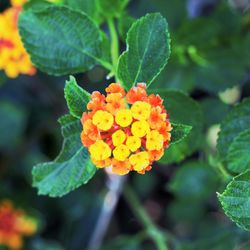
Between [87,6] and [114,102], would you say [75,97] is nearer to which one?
[114,102]

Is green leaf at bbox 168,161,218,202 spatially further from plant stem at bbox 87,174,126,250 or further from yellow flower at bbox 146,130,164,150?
yellow flower at bbox 146,130,164,150

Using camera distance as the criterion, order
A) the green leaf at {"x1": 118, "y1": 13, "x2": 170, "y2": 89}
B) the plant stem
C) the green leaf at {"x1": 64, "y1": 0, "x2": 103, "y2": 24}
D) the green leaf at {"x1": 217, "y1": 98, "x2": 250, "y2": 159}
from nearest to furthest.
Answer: the green leaf at {"x1": 118, "y1": 13, "x2": 170, "y2": 89} < the green leaf at {"x1": 217, "y1": 98, "x2": 250, "y2": 159} < the green leaf at {"x1": 64, "y1": 0, "x2": 103, "y2": 24} < the plant stem

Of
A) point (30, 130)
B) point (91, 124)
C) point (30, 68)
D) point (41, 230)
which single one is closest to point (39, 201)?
point (41, 230)

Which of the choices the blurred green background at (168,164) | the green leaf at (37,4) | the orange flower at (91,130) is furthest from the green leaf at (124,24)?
the orange flower at (91,130)

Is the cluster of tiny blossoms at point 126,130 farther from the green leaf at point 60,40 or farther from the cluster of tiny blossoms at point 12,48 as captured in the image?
the cluster of tiny blossoms at point 12,48

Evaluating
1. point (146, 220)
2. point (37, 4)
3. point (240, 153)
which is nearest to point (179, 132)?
point (240, 153)

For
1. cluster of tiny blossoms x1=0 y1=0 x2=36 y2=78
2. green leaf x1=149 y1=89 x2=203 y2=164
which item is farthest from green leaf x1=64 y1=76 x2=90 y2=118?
cluster of tiny blossoms x1=0 y1=0 x2=36 y2=78

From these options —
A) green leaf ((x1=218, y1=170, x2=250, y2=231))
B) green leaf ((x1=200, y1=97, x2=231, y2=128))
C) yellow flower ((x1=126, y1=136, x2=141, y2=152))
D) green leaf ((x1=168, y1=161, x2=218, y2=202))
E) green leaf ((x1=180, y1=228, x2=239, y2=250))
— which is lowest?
green leaf ((x1=180, y1=228, x2=239, y2=250))
